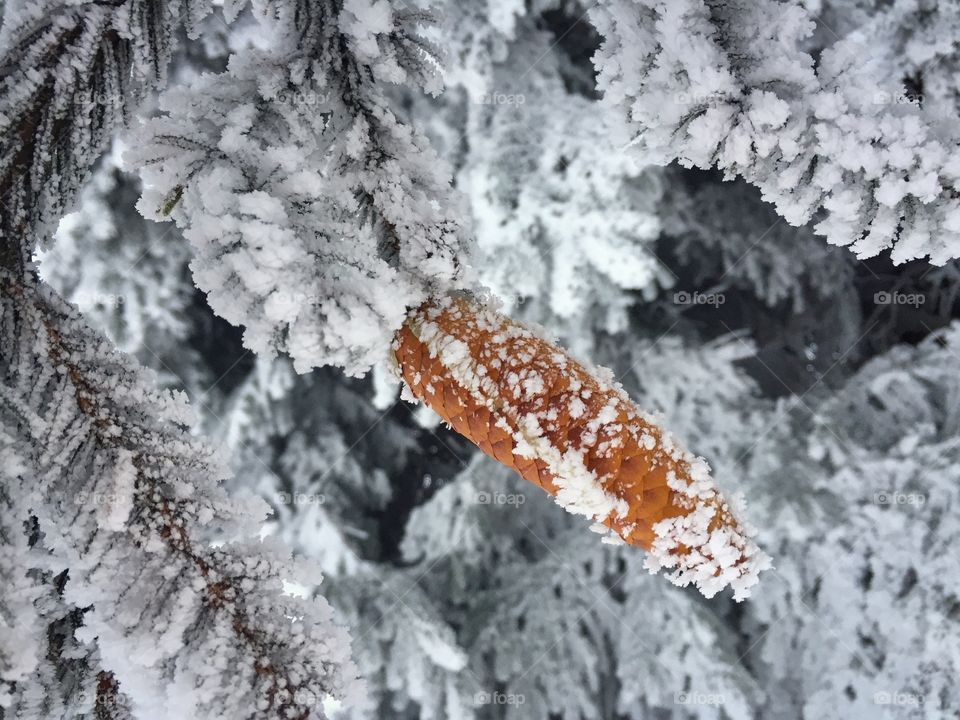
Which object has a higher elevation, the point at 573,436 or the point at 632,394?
the point at 632,394

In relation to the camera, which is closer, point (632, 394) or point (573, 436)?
point (573, 436)

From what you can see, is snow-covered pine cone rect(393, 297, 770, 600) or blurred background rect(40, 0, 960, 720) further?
blurred background rect(40, 0, 960, 720)

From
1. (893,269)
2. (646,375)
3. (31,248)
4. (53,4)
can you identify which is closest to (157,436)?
(31,248)

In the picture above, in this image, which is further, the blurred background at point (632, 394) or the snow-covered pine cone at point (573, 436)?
the blurred background at point (632, 394)
